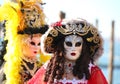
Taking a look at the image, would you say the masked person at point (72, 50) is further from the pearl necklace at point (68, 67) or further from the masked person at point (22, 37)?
the masked person at point (22, 37)

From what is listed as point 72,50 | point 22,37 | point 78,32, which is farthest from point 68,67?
point 22,37

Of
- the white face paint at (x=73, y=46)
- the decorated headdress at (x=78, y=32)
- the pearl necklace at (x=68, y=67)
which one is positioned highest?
the decorated headdress at (x=78, y=32)

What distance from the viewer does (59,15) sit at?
15.5m

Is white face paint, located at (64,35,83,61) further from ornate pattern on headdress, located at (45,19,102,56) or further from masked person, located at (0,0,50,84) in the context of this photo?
masked person, located at (0,0,50,84)

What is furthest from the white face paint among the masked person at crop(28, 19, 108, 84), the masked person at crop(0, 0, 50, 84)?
the masked person at crop(0, 0, 50, 84)

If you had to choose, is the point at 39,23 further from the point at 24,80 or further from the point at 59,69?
the point at 59,69

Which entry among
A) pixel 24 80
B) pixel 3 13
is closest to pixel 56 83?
pixel 24 80

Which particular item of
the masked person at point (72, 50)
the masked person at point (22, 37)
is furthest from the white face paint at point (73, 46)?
the masked person at point (22, 37)

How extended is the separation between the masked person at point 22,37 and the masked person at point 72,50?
3.58ft

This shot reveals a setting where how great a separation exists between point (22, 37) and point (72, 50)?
1335 millimetres

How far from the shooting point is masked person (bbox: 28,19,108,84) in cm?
582

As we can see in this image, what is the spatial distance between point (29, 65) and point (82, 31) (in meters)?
1.42

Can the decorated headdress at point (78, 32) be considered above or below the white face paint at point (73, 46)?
above

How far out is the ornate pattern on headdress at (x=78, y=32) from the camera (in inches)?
230
